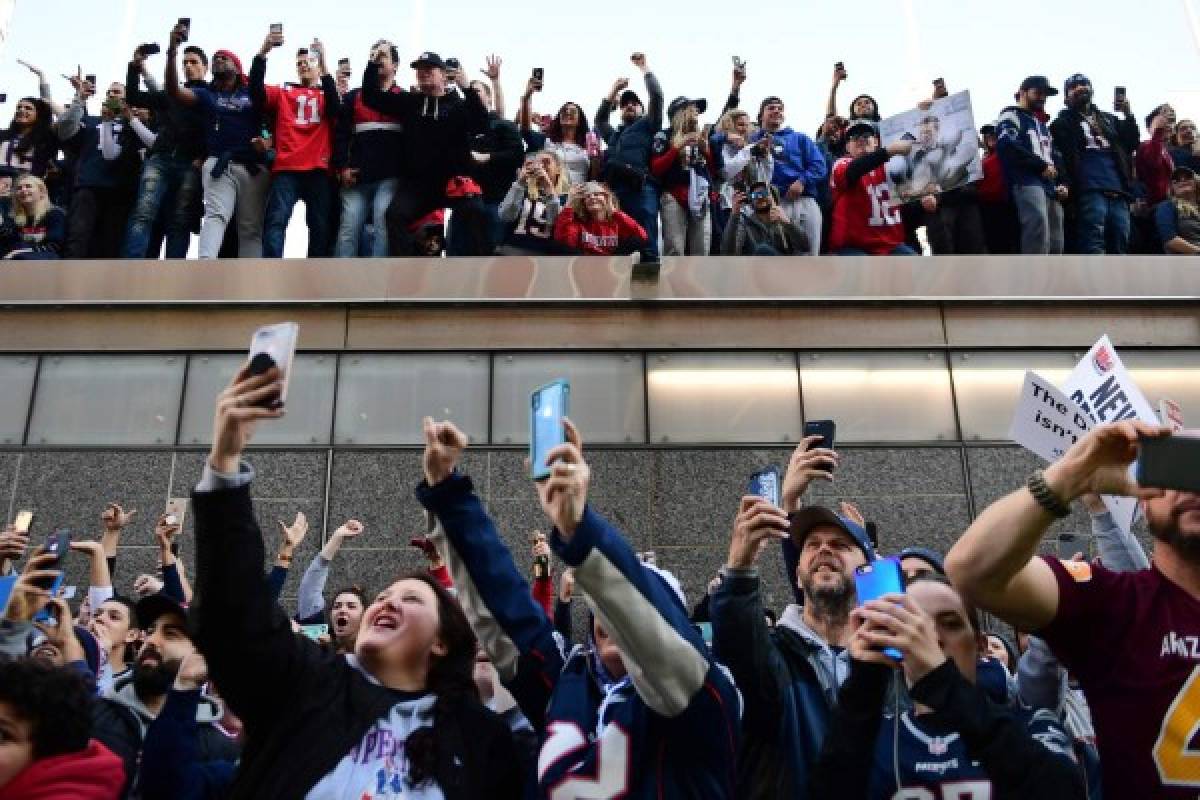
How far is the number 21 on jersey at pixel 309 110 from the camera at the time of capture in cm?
1045

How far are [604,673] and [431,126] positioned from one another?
25.6 ft

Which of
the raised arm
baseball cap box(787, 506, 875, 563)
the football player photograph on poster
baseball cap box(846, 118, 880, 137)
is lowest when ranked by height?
the raised arm

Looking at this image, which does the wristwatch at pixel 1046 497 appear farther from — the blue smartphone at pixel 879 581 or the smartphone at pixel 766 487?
the smartphone at pixel 766 487

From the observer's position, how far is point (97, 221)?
11016 millimetres

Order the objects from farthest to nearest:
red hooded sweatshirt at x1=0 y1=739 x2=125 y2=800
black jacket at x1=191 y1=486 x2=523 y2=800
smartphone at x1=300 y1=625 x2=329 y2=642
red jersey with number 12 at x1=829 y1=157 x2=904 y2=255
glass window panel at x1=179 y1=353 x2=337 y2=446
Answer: red jersey with number 12 at x1=829 y1=157 x2=904 y2=255
glass window panel at x1=179 y1=353 x2=337 y2=446
smartphone at x1=300 y1=625 x2=329 y2=642
red hooded sweatshirt at x1=0 y1=739 x2=125 y2=800
black jacket at x1=191 y1=486 x2=523 y2=800

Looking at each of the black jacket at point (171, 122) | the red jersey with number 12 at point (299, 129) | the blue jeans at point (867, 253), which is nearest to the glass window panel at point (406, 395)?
the red jersey with number 12 at point (299, 129)

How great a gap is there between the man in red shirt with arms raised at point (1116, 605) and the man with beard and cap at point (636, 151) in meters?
7.57

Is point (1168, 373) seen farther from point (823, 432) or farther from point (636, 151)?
point (823, 432)

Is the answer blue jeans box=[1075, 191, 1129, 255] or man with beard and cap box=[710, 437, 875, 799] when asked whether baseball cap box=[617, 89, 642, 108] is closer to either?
blue jeans box=[1075, 191, 1129, 255]

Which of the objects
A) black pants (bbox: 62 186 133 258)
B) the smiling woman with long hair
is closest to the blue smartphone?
the smiling woman with long hair

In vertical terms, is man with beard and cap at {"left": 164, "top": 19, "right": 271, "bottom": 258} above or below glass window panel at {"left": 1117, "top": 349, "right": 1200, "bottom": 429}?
above

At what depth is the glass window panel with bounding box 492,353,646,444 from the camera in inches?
388

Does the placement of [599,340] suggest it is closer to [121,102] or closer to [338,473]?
[338,473]

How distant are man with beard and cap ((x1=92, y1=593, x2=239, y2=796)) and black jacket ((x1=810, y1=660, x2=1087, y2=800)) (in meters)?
2.15
